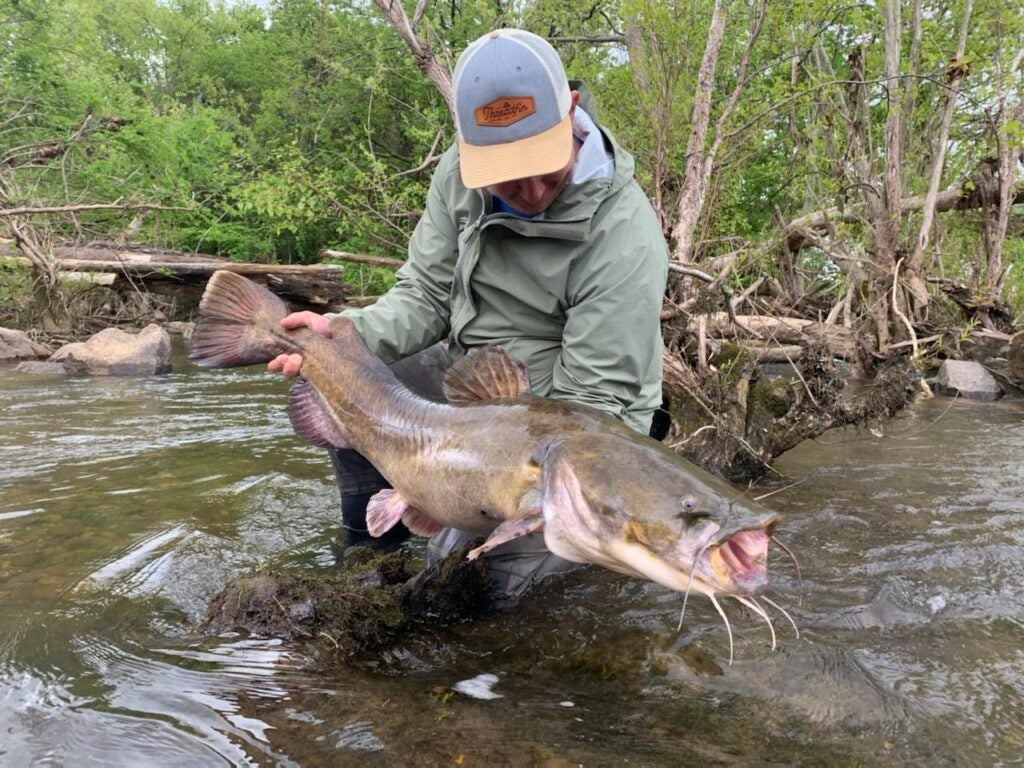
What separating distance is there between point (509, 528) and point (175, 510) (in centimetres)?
240

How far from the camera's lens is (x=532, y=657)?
2.28m

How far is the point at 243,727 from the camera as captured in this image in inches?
73.0

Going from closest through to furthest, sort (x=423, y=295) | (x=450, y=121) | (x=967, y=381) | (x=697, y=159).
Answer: (x=423, y=295) → (x=697, y=159) → (x=967, y=381) → (x=450, y=121)

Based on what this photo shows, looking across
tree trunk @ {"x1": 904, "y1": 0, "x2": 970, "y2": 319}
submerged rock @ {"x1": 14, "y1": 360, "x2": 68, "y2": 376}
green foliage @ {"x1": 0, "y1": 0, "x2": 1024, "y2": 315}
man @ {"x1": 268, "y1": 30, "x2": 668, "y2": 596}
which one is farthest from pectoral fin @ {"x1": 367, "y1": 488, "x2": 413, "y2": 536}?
tree trunk @ {"x1": 904, "y1": 0, "x2": 970, "y2": 319}

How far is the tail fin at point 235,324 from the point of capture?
2.77 meters

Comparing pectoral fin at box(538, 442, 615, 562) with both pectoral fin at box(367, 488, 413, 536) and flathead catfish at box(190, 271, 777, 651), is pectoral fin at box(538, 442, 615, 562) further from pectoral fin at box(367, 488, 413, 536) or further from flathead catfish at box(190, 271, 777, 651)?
pectoral fin at box(367, 488, 413, 536)

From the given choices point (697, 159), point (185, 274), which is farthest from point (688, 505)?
point (185, 274)

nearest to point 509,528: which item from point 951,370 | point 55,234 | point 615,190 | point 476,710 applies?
point 476,710

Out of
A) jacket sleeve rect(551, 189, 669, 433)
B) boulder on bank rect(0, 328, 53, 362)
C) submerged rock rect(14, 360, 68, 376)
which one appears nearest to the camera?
jacket sleeve rect(551, 189, 669, 433)

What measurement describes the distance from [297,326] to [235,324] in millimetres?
248

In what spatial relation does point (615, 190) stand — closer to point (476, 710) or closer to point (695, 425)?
point (476, 710)

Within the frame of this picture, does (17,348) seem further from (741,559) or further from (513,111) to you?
(741,559)

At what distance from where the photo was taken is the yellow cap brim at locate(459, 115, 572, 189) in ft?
7.39

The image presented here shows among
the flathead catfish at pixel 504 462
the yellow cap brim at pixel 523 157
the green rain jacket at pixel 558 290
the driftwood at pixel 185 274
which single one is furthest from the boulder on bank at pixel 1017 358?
the driftwood at pixel 185 274
